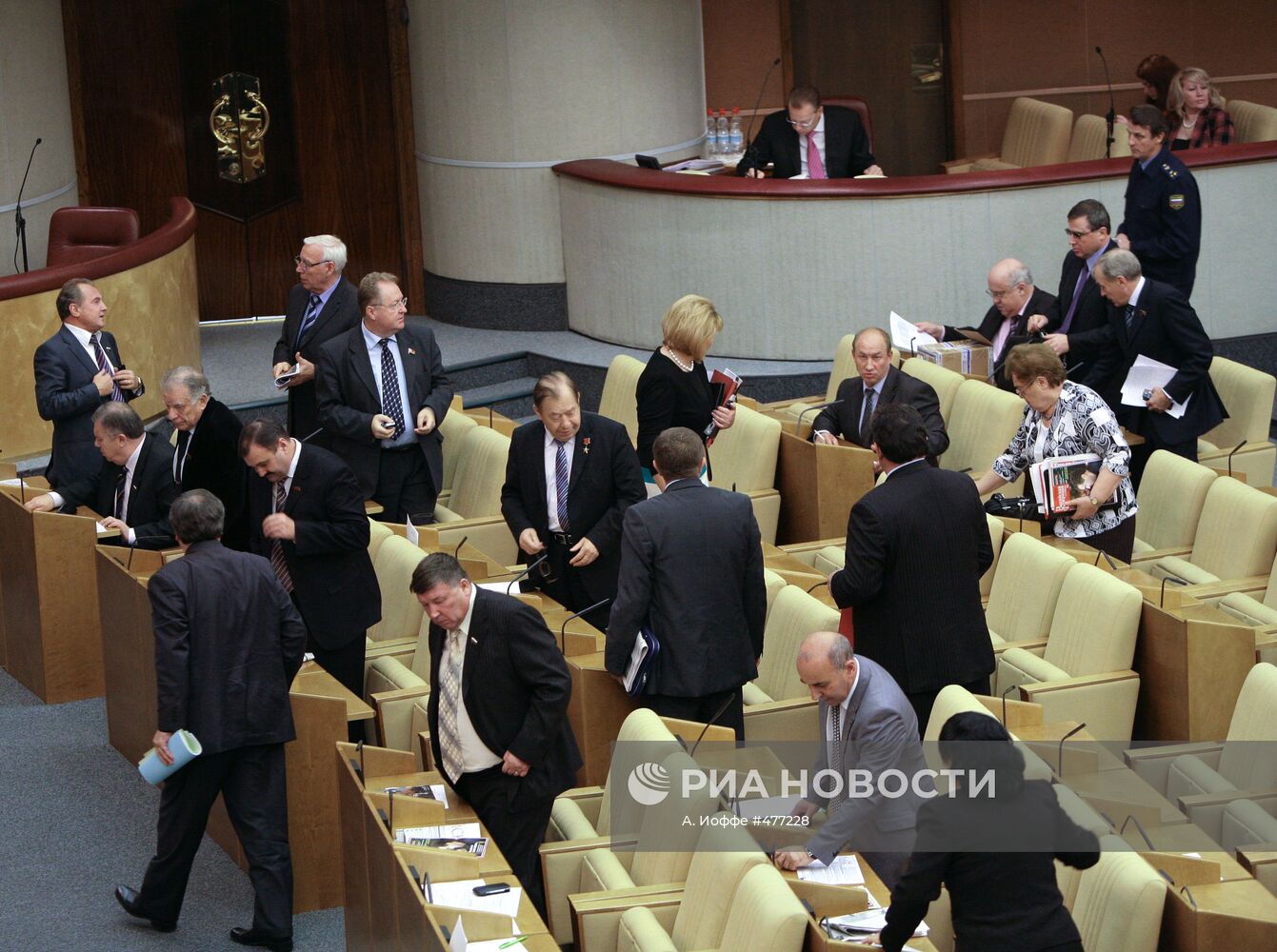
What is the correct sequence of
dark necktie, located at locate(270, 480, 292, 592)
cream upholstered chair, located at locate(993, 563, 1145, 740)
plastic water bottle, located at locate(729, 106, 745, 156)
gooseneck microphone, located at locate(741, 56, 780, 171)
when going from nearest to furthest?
1. cream upholstered chair, located at locate(993, 563, 1145, 740)
2. dark necktie, located at locate(270, 480, 292, 592)
3. plastic water bottle, located at locate(729, 106, 745, 156)
4. gooseneck microphone, located at locate(741, 56, 780, 171)

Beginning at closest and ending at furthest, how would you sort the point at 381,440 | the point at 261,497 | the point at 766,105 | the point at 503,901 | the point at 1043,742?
1. the point at 503,901
2. the point at 1043,742
3. the point at 261,497
4. the point at 381,440
5. the point at 766,105

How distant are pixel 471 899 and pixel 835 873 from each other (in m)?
0.90

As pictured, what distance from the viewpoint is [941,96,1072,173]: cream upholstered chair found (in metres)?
12.0

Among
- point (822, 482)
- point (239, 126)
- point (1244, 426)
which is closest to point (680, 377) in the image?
point (822, 482)

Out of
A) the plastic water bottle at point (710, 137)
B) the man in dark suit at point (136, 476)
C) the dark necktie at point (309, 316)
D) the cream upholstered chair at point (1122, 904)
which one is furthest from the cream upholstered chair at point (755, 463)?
the plastic water bottle at point (710, 137)

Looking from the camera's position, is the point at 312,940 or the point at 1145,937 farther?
the point at 312,940

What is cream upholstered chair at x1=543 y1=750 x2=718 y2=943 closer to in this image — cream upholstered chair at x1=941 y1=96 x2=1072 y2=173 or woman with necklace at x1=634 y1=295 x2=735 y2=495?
woman with necklace at x1=634 y1=295 x2=735 y2=495

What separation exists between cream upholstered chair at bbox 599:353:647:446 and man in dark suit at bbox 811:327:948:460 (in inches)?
50.1

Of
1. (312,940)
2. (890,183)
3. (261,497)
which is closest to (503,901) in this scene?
(312,940)

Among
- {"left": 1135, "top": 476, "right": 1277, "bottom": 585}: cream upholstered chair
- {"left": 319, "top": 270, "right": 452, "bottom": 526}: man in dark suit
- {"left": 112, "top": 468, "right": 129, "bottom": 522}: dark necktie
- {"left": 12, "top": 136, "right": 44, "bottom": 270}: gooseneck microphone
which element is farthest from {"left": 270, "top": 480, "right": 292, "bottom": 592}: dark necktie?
{"left": 12, "top": 136, "right": 44, "bottom": 270}: gooseneck microphone

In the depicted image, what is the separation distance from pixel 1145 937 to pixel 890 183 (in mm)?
5832

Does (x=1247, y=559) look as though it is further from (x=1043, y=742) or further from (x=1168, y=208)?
(x=1168, y=208)

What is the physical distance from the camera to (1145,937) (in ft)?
13.1

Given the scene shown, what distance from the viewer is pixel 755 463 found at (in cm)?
736
